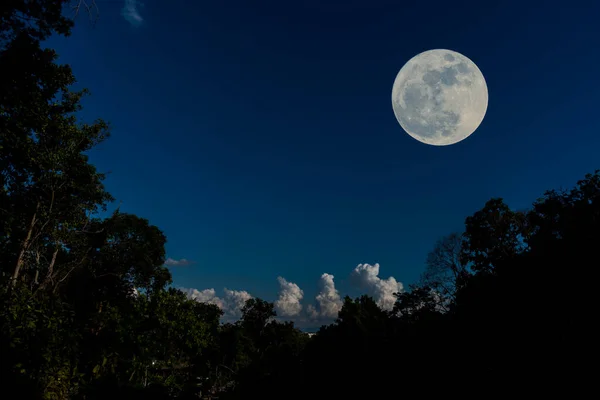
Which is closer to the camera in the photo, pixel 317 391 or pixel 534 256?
pixel 317 391

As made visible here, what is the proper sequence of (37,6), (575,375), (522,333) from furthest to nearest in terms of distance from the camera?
1. (37,6)
2. (522,333)
3. (575,375)

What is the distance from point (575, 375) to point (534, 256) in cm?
351

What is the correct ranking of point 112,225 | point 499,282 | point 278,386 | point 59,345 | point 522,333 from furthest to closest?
point 112,225, point 59,345, point 499,282, point 278,386, point 522,333

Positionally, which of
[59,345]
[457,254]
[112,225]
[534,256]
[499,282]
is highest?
[457,254]

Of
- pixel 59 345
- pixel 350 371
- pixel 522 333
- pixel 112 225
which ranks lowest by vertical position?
pixel 59 345

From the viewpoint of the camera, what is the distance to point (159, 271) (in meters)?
35.3

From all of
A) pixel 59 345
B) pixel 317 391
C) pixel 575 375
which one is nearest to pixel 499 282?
pixel 575 375

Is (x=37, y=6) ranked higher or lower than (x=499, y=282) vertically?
higher

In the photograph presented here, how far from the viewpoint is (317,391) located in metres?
6.34

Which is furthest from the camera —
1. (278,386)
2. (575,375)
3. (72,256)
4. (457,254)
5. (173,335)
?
(457,254)

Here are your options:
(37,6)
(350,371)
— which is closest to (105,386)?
(350,371)

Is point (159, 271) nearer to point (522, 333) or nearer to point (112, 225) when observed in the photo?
point (112, 225)

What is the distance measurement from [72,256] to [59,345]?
20.4 meters

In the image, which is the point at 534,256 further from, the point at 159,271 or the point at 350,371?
the point at 159,271
